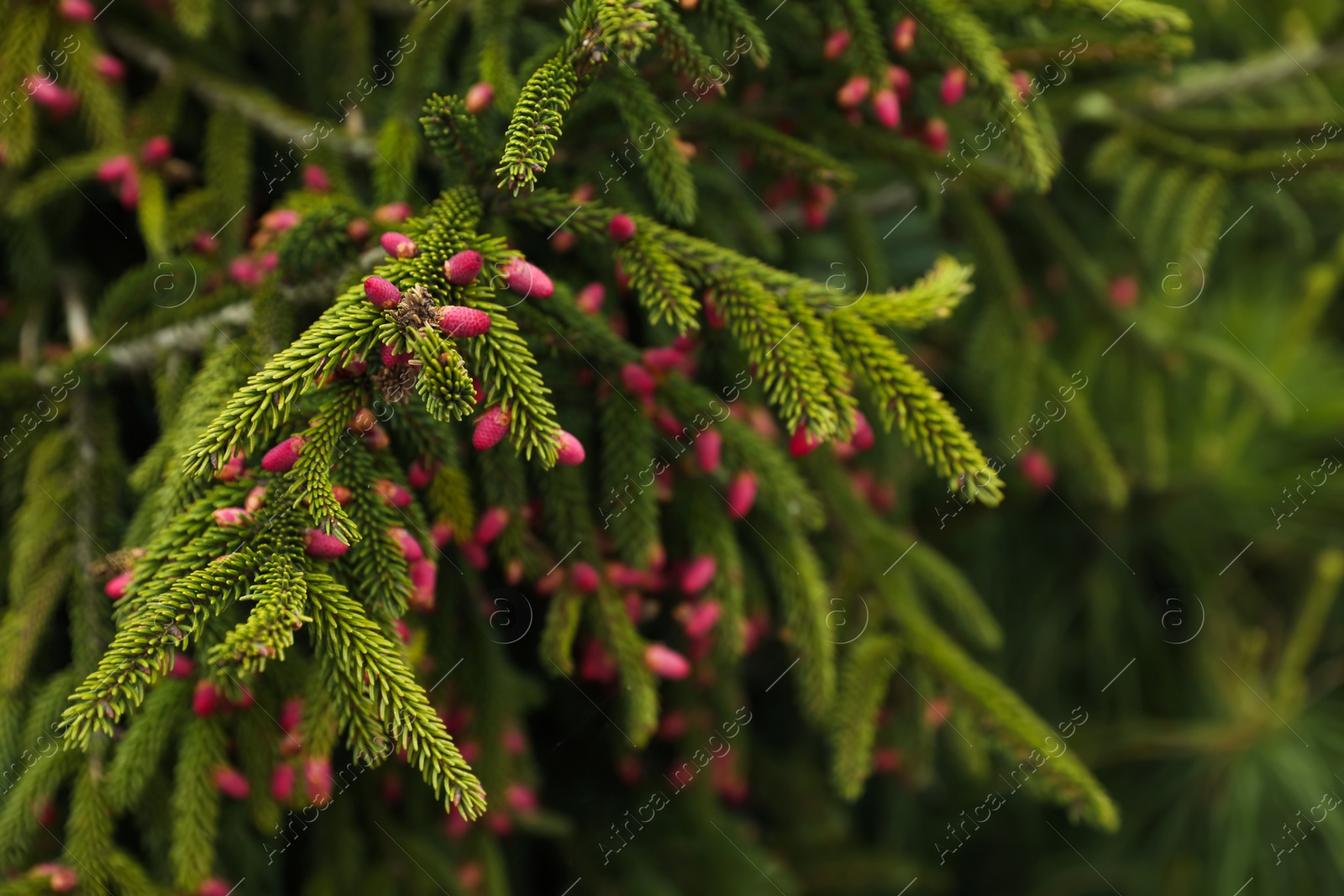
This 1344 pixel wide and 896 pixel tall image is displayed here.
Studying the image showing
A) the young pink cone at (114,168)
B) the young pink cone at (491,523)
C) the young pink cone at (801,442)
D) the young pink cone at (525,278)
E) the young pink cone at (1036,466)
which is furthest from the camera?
the young pink cone at (1036,466)

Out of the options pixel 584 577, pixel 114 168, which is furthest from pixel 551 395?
pixel 114 168

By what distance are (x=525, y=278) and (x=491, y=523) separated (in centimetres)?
32

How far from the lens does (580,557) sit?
104 centimetres

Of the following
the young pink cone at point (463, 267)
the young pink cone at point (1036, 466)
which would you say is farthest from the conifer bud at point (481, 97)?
the young pink cone at point (1036, 466)

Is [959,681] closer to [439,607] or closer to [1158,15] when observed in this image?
[439,607]

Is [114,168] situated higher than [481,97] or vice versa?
[114,168]

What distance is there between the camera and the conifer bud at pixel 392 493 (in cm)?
75

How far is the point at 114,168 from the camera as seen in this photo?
1.18m

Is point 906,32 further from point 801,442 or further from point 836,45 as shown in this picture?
point 801,442

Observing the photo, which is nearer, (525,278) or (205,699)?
(525,278)

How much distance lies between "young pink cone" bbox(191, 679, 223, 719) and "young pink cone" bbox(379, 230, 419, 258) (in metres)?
0.47

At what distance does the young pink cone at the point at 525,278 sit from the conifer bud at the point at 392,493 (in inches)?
7.5

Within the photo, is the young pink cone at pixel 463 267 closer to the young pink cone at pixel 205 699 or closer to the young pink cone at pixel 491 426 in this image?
the young pink cone at pixel 491 426

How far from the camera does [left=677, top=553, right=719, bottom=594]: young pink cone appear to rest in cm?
111
